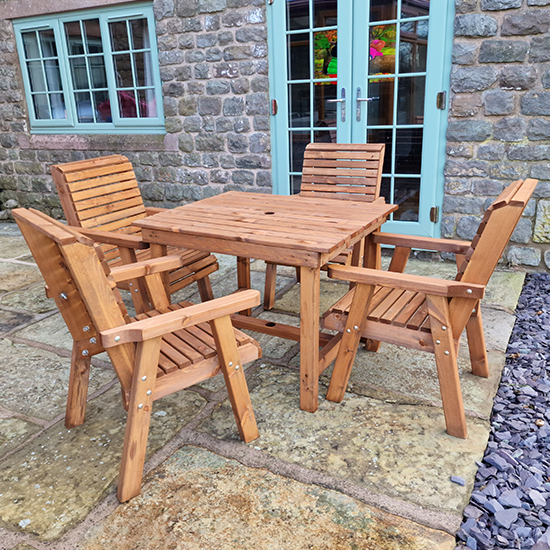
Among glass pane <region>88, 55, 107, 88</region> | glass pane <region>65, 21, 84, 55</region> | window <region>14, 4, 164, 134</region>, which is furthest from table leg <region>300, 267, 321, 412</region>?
glass pane <region>65, 21, 84, 55</region>

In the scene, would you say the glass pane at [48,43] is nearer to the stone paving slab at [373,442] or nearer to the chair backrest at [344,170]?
the chair backrest at [344,170]

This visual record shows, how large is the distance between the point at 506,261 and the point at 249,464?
298 centimetres

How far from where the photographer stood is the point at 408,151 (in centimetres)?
416

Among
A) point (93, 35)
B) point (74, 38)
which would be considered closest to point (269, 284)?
point (93, 35)

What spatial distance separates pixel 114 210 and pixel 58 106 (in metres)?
3.36

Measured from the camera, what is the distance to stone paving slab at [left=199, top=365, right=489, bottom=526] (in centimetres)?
176

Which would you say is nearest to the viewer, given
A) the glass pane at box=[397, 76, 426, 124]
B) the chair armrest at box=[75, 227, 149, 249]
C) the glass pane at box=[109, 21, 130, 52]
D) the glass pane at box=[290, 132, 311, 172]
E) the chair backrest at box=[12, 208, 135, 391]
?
the chair backrest at box=[12, 208, 135, 391]

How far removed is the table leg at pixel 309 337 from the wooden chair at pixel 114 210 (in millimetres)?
916

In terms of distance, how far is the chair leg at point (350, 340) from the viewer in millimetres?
2066

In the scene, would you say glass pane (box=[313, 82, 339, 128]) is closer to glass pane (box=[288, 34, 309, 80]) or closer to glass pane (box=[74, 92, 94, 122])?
glass pane (box=[288, 34, 309, 80])

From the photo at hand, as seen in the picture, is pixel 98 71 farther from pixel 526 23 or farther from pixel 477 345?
pixel 477 345

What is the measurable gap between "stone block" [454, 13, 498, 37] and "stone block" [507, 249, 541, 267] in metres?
1.59

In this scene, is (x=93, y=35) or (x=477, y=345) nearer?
(x=477, y=345)

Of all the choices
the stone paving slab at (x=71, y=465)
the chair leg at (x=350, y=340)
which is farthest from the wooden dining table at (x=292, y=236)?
the stone paving slab at (x=71, y=465)
